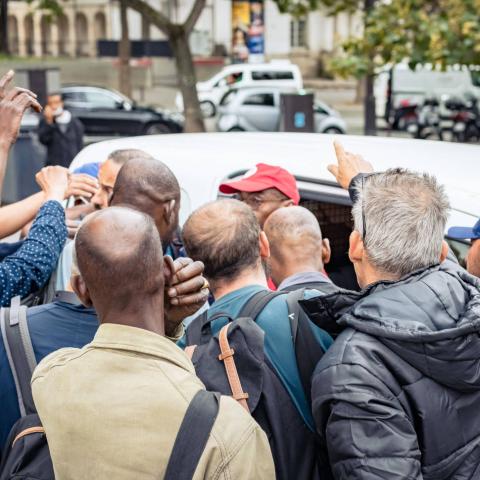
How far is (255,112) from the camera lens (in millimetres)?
21641

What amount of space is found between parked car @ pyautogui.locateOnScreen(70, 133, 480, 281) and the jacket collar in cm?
192

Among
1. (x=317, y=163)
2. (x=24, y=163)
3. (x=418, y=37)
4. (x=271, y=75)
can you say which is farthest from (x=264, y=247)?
(x=271, y=75)

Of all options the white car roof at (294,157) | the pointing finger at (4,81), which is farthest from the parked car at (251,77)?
the pointing finger at (4,81)

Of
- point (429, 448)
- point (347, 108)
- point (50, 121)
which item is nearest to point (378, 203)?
point (429, 448)

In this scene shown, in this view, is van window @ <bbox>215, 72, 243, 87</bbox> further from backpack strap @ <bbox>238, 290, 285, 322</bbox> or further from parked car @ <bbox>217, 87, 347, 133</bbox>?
backpack strap @ <bbox>238, 290, 285, 322</bbox>

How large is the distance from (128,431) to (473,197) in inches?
83.3

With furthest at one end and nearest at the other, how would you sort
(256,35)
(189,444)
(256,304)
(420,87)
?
(256,35) < (420,87) < (256,304) < (189,444)

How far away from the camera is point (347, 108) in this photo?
111 feet

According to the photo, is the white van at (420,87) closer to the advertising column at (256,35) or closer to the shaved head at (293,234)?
the advertising column at (256,35)

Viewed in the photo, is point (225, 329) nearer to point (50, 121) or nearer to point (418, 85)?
point (50, 121)

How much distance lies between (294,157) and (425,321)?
2.19m

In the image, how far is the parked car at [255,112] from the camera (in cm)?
2110

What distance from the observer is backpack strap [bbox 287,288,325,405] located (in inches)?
93.6

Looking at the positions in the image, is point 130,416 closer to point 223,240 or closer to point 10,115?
point 223,240
